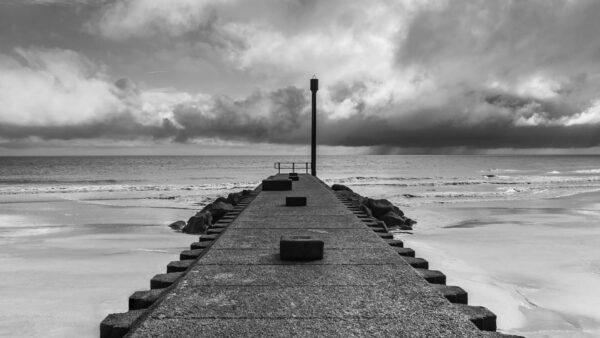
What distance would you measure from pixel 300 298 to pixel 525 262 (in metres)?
7.81

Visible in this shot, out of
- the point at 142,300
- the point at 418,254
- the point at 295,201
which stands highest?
the point at 295,201

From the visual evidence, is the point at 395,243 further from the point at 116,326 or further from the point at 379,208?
the point at 379,208

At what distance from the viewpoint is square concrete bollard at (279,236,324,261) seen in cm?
489

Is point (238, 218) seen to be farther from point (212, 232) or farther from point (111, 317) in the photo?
point (111, 317)

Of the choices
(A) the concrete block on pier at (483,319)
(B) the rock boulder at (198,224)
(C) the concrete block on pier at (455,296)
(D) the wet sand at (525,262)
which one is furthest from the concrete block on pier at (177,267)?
(B) the rock boulder at (198,224)

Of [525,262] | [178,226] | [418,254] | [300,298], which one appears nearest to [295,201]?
[418,254]

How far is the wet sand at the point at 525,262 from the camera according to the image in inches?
257

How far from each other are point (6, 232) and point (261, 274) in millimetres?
12832

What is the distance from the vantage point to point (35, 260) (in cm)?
993

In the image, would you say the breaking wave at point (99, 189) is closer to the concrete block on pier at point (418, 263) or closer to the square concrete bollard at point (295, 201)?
the square concrete bollard at point (295, 201)

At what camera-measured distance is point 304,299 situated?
3643 mm

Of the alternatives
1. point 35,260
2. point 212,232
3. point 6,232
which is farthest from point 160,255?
point 6,232

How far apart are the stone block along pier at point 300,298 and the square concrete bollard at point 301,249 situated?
0.07m

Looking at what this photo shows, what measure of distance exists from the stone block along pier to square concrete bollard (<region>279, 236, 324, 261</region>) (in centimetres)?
7
